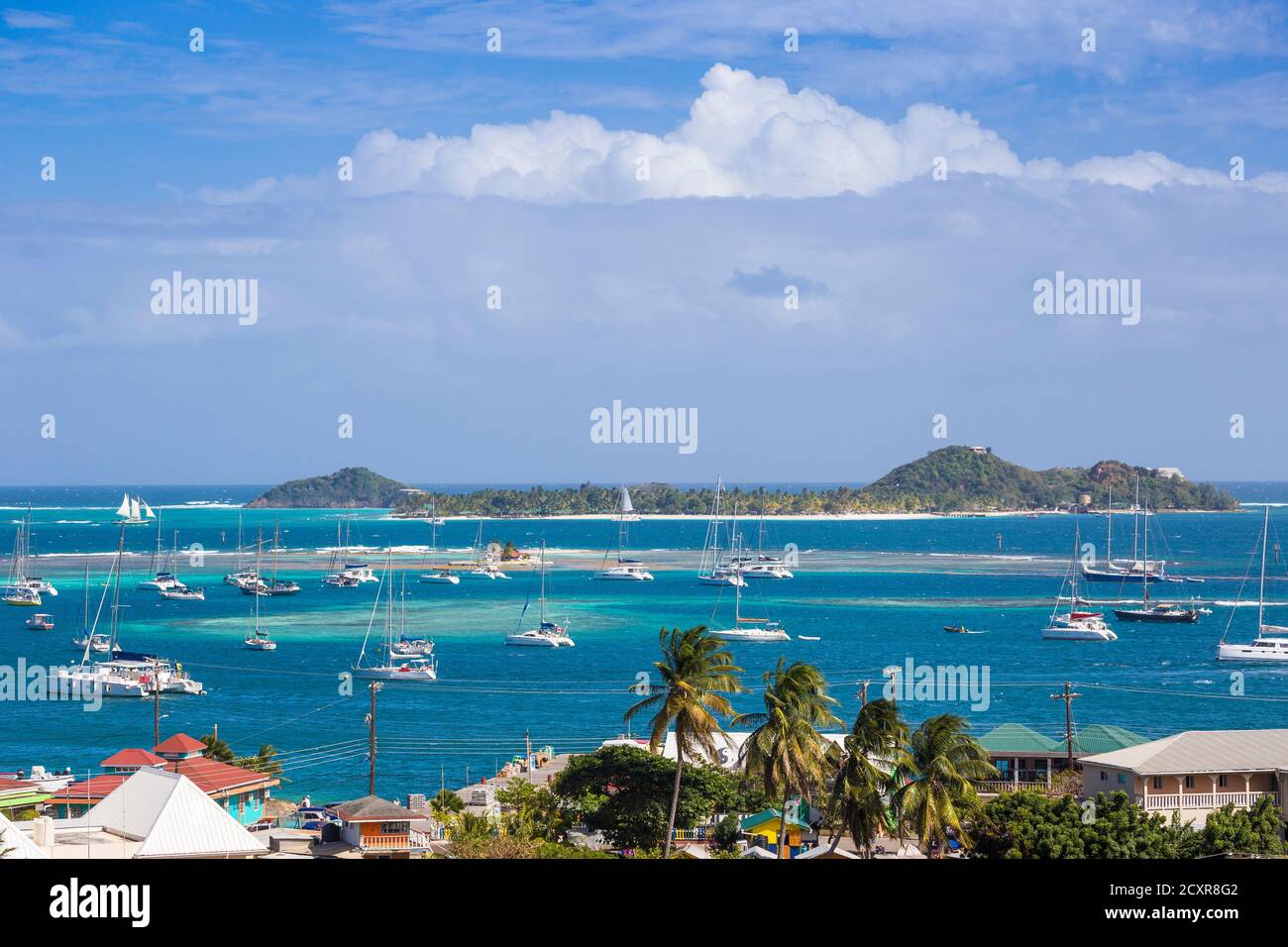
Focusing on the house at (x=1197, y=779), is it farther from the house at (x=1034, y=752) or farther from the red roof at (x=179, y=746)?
the red roof at (x=179, y=746)

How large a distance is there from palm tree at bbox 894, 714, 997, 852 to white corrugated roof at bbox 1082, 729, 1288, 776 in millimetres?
7300

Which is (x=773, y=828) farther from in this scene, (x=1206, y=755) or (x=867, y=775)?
(x=1206, y=755)

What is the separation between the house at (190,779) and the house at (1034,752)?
2620cm

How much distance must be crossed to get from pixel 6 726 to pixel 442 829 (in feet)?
160

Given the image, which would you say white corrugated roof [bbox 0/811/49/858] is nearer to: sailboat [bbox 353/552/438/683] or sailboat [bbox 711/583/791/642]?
sailboat [bbox 353/552/438/683]

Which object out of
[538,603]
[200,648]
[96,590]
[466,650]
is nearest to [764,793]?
[466,650]

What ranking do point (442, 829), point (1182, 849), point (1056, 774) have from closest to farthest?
1. point (1182, 849)
2. point (442, 829)
3. point (1056, 774)

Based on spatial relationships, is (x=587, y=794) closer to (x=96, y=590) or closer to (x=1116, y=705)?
(x=1116, y=705)

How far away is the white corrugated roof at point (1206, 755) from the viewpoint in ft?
128

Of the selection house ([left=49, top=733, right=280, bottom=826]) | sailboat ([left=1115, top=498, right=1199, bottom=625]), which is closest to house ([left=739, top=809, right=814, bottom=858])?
house ([left=49, top=733, right=280, bottom=826])

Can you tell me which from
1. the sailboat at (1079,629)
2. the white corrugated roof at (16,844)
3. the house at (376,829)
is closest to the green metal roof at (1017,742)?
the house at (376,829)

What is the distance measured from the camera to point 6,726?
3123 inches

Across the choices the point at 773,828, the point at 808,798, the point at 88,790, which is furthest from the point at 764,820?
the point at 88,790
